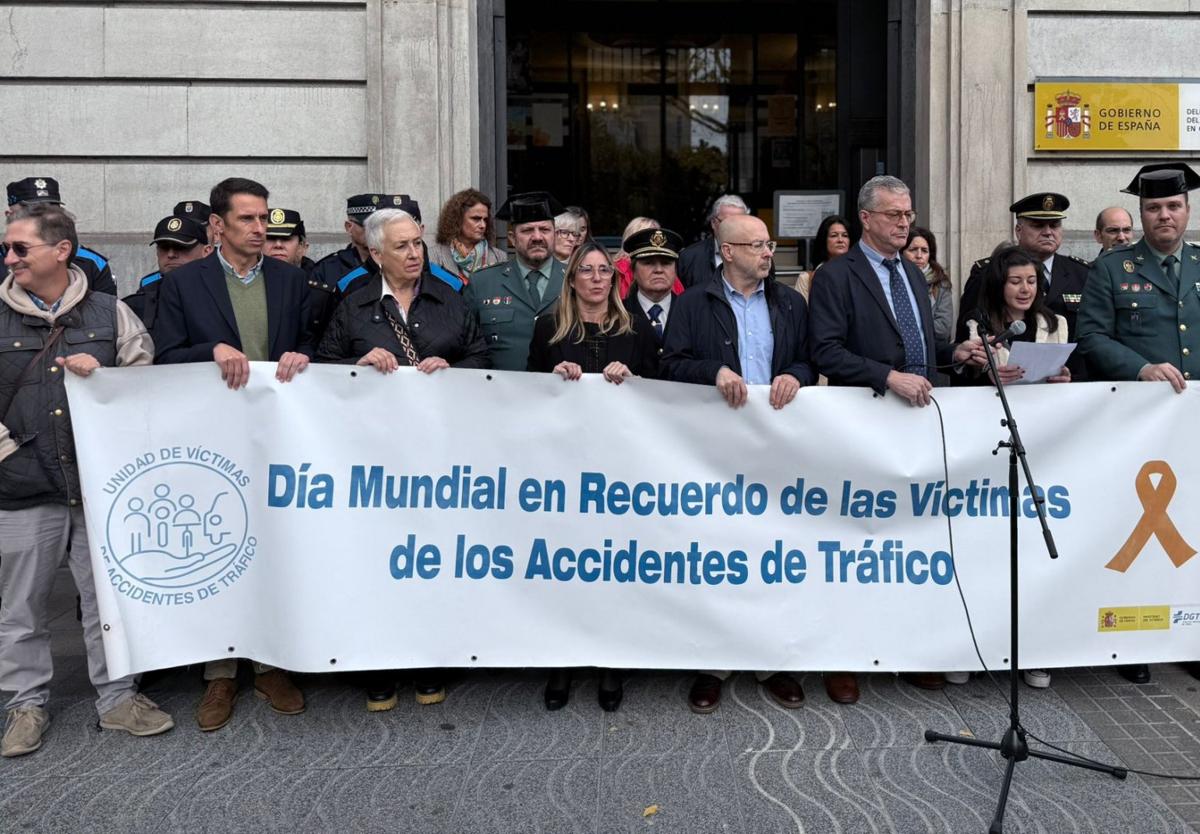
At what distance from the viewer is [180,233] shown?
6.29 m

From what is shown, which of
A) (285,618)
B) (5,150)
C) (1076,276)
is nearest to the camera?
(285,618)

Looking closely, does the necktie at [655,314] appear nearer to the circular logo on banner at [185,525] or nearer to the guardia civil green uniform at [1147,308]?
the guardia civil green uniform at [1147,308]

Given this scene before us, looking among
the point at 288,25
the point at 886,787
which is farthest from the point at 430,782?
the point at 288,25

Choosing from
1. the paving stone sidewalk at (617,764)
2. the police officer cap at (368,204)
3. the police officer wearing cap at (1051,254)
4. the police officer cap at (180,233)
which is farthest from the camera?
the police officer cap at (368,204)

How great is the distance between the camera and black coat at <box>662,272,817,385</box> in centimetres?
516

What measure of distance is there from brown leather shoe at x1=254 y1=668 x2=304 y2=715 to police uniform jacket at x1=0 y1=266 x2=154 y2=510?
1078 millimetres

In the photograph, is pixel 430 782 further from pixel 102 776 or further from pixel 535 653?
pixel 102 776

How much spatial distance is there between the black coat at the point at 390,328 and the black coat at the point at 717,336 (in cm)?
87

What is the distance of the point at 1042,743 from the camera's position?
14.9 feet

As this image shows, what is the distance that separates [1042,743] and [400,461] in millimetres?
2738

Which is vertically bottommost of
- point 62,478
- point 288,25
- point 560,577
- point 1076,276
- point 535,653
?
point 535,653

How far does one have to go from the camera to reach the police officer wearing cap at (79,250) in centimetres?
590

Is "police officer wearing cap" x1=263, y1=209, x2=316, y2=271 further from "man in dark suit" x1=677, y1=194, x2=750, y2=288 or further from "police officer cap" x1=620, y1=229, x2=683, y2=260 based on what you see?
"man in dark suit" x1=677, y1=194, x2=750, y2=288

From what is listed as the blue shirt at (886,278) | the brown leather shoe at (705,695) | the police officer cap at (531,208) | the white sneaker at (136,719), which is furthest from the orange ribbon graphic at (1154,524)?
the white sneaker at (136,719)
